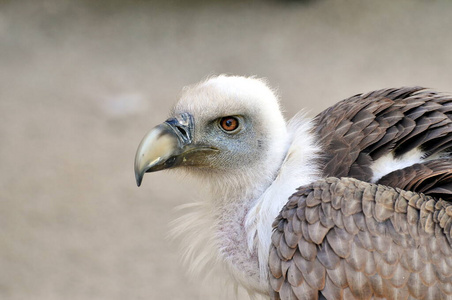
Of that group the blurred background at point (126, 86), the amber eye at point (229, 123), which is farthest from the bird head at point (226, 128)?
the blurred background at point (126, 86)

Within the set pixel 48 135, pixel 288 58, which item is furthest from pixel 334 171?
pixel 288 58

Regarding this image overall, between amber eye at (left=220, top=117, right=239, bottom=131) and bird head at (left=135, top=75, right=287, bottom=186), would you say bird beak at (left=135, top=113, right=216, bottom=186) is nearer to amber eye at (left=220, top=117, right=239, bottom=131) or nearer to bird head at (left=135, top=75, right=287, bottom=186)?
bird head at (left=135, top=75, right=287, bottom=186)

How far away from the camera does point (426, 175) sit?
7.43 feet

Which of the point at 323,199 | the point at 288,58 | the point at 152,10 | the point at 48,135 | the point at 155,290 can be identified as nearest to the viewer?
the point at 323,199

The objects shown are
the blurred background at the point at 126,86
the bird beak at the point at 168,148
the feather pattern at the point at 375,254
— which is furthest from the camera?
the blurred background at the point at 126,86

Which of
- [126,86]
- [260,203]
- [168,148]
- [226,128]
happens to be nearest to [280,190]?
[260,203]

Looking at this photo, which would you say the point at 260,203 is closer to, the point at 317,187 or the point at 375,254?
the point at 317,187

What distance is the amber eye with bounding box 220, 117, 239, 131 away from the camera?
260 cm

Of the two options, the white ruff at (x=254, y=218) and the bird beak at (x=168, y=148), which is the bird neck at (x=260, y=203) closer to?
the white ruff at (x=254, y=218)

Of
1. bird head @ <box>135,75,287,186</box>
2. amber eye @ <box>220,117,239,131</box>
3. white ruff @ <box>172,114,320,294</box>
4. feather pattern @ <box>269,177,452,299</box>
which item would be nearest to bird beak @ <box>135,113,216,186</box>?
bird head @ <box>135,75,287,186</box>

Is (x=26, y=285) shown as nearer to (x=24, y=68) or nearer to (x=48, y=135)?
(x=48, y=135)

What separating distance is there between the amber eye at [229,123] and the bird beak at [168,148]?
0.34ft

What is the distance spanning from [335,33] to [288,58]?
3.17 ft

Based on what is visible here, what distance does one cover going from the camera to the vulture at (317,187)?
6.89 ft
